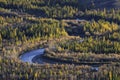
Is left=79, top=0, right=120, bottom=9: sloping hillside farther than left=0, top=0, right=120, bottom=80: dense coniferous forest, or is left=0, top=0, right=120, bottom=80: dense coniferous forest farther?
left=79, top=0, right=120, bottom=9: sloping hillside

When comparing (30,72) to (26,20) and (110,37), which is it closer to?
(110,37)

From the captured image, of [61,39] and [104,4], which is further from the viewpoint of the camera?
[104,4]

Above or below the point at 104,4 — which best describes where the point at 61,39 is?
below

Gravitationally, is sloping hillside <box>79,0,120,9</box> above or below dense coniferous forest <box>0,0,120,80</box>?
above

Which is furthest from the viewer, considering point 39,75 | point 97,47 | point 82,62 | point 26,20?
point 26,20

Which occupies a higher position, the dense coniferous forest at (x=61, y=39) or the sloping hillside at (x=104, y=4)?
the sloping hillside at (x=104, y=4)

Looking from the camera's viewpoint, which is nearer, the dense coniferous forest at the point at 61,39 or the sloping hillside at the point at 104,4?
the dense coniferous forest at the point at 61,39

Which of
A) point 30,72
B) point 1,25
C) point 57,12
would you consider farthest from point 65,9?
point 30,72

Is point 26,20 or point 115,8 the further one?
point 115,8
